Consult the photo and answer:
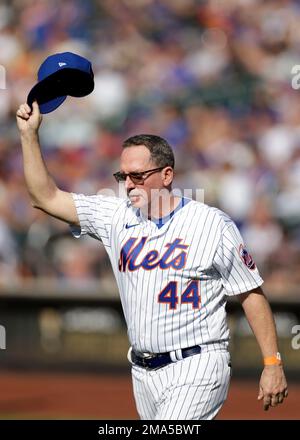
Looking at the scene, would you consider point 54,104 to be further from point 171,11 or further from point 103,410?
point 171,11

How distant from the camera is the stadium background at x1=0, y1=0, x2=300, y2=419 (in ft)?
34.5

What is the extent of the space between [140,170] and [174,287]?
0.59 metres

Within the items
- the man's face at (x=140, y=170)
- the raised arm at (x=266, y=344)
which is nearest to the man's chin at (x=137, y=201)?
the man's face at (x=140, y=170)

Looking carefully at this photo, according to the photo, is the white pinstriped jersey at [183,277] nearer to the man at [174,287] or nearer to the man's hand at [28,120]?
the man at [174,287]

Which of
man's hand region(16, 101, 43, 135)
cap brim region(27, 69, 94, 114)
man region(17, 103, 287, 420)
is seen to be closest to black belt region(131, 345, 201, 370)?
man region(17, 103, 287, 420)

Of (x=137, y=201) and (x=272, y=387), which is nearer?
(x=272, y=387)

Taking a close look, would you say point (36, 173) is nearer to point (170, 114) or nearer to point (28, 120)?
point (28, 120)

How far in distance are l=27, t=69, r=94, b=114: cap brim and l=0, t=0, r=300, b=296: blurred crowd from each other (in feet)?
19.3

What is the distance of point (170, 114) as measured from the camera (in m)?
11.6

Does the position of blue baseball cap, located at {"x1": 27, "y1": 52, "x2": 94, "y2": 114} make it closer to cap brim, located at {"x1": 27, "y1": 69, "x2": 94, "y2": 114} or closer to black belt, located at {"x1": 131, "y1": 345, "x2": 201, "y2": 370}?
cap brim, located at {"x1": 27, "y1": 69, "x2": 94, "y2": 114}

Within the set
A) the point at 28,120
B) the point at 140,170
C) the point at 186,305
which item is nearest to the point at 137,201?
the point at 140,170

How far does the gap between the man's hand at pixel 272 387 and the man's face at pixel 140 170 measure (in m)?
0.99

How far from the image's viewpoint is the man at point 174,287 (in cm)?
431
